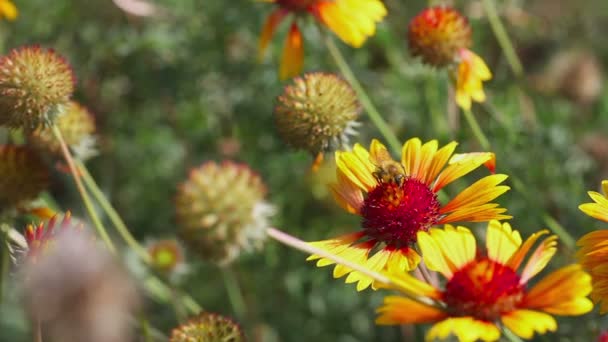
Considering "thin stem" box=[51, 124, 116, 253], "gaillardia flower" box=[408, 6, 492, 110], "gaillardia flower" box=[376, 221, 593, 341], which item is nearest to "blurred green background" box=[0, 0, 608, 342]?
"gaillardia flower" box=[408, 6, 492, 110]

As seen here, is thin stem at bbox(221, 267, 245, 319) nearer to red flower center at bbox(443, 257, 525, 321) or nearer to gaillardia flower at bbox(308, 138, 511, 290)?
gaillardia flower at bbox(308, 138, 511, 290)

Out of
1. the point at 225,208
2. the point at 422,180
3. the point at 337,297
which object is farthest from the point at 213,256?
the point at 337,297

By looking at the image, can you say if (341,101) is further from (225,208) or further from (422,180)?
(225,208)

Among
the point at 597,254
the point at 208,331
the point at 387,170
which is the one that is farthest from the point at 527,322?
the point at 208,331

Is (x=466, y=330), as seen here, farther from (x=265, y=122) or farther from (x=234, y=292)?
(x=265, y=122)

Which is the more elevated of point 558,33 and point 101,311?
point 101,311
